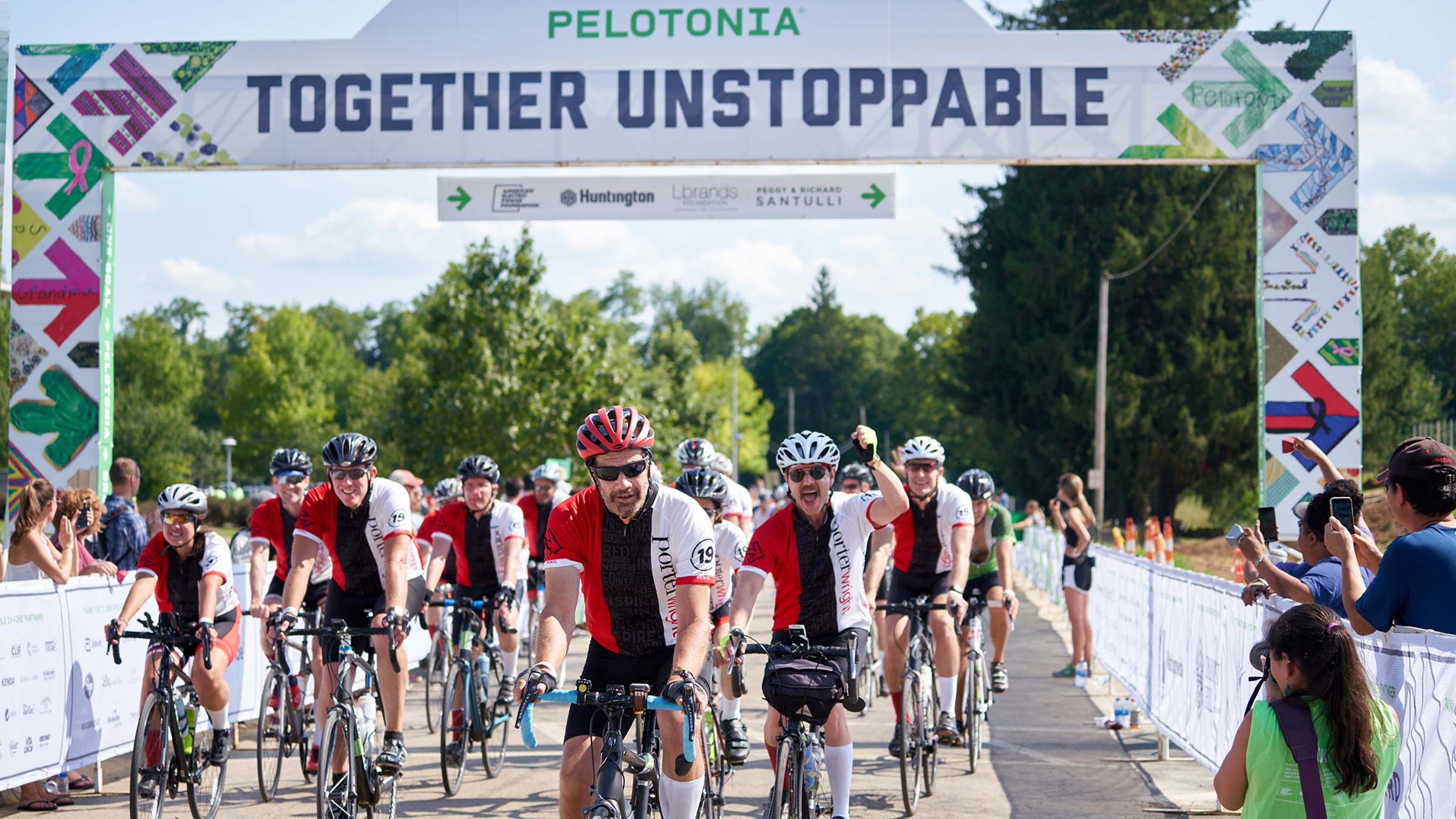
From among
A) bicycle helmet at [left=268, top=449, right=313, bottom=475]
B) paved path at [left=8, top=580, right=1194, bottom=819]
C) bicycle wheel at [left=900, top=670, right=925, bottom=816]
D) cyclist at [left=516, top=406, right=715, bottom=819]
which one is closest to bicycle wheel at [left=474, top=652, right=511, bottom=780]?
paved path at [left=8, top=580, right=1194, bottom=819]

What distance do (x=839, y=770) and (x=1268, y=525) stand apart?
2.33 meters

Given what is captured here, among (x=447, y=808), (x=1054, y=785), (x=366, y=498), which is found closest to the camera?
(x=366, y=498)

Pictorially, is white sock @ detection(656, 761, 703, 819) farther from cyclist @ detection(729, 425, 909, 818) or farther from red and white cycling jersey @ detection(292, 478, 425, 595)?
red and white cycling jersey @ detection(292, 478, 425, 595)

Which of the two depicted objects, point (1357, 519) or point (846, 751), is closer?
point (1357, 519)

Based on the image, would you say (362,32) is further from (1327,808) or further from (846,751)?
(1327,808)

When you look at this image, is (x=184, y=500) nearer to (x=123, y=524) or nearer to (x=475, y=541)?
(x=475, y=541)

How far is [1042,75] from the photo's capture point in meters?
13.6

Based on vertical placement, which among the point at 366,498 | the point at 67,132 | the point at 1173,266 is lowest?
the point at 366,498

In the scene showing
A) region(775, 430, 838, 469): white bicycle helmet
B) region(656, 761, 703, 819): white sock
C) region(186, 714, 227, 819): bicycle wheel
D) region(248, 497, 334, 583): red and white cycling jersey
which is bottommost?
region(186, 714, 227, 819): bicycle wheel

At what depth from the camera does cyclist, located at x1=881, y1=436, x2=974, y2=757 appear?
32.5 feet

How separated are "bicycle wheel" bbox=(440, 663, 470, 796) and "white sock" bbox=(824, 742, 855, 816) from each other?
321 cm

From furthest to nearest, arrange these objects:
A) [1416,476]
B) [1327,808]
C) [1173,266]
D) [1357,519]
Result: [1173,266] → [1357,519] → [1416,476] → [1327,808]

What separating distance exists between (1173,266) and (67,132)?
41.2 metres

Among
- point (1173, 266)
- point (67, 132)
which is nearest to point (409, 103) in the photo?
point (67, 132)
